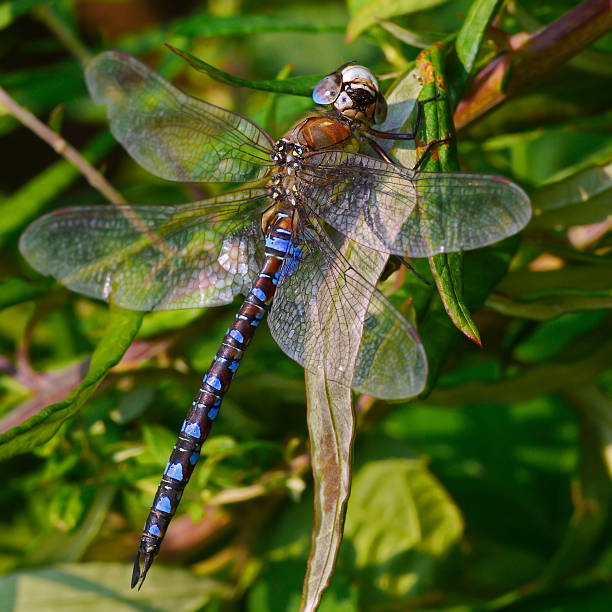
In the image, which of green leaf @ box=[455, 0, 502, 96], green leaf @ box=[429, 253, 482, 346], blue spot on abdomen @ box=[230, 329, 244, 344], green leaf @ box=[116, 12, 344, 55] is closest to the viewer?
green leaf @ box=[429, 253, 482, 346]

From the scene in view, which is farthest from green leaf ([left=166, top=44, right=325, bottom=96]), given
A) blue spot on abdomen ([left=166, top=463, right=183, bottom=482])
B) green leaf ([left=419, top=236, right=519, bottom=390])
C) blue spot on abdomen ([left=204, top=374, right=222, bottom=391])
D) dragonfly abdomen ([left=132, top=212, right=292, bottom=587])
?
blue spot on abdomen ([left=166, top=463, right=183, bottom=482])

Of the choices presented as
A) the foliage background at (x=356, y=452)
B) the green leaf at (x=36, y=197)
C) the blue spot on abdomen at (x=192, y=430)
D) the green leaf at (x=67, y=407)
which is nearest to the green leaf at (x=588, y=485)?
the foliage background at (x=356, y=452)

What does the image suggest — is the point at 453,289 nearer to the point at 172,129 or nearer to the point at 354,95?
the point at 354,95

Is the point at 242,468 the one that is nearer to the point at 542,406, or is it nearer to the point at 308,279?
the point at 308,279

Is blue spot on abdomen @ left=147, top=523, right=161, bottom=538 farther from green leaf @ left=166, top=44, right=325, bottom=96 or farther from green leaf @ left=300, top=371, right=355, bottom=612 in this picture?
green leaf @ left=166, top=44, right=325, bottom=96

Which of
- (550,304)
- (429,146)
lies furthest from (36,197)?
(550,304)

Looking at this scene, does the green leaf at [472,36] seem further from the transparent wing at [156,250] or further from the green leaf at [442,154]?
the transparent wing at [156,250]
